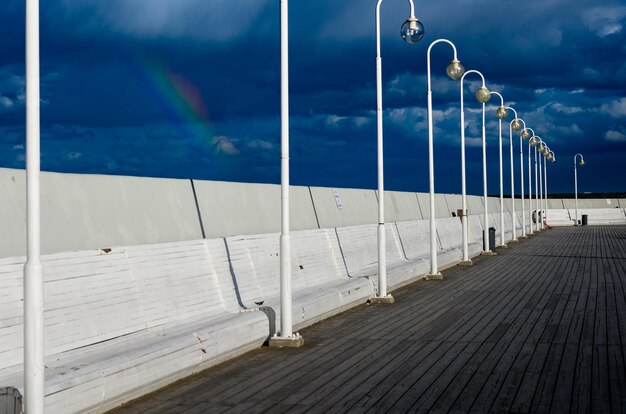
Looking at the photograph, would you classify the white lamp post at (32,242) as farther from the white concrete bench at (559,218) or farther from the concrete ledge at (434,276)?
the white concrete bench at (559,218)

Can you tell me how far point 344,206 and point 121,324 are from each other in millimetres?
15960

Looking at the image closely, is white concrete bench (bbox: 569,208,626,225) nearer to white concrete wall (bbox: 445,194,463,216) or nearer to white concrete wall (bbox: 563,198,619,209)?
white concrete wall (bbox: 563,198,619,209)

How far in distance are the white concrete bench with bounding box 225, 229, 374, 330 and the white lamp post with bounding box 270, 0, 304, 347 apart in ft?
1.03

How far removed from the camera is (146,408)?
773 cm

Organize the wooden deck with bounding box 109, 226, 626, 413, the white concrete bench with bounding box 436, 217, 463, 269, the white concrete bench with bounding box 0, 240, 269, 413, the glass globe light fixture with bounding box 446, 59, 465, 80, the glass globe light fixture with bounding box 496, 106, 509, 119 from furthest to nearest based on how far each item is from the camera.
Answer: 1. the glass globe light fixture with bounding box 496, 106, 509, 119
2. the white concrete bench with bounding box 436, 217, 463, 269
3. the glass globe light fixture with bounding box 446, 59, 465, 80
4. the wooden deck with bounding box 109, 226, 626, 413
5. the white concrete bench with bounding box 0, 240, 269, 413

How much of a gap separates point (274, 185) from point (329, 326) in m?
7.27

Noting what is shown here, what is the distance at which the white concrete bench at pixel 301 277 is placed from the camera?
1304 cm

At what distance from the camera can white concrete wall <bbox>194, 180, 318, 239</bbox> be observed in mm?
16156

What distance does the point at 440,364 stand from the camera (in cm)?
973

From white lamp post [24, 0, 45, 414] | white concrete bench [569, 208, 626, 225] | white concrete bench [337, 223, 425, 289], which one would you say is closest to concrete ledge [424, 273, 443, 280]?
white concrete bench [337, 223, 425, 289]

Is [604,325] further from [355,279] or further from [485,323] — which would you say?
[355,279]

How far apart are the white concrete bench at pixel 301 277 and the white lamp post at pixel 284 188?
12.3 inches

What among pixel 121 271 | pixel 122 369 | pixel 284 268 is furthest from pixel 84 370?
pixel 284 268

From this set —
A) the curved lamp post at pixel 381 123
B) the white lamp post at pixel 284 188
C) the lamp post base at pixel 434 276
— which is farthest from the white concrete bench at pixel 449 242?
the white lamp post at pixel 284 188
